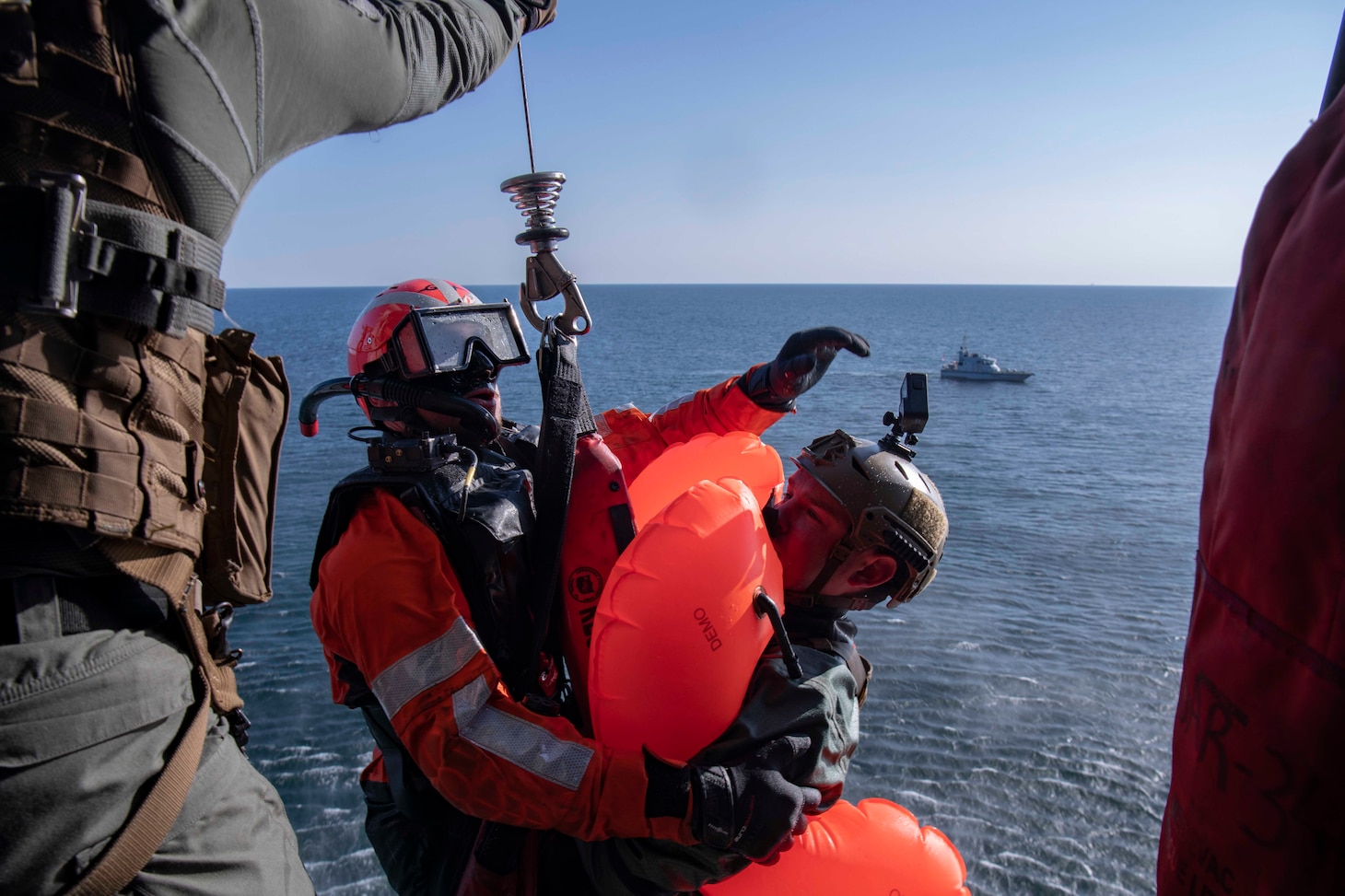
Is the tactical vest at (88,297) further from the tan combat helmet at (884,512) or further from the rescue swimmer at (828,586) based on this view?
the tan combat helmet at (884,512)

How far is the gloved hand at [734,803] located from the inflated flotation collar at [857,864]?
819 mm

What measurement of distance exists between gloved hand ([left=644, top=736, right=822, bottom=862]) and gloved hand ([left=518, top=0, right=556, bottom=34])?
212cm

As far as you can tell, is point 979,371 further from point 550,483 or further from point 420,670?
point 420,670

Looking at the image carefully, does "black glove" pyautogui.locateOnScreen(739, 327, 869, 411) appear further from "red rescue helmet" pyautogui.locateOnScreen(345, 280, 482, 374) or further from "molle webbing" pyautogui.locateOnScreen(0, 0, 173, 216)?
"molle webbing" pyautogui.locateOnScreen(0, 0, 173, 216)

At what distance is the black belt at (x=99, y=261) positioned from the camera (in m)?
1.22

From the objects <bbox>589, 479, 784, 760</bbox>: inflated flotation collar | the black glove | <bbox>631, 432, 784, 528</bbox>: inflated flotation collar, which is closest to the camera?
<bbox>589, 479, 784, 760</bbox>: inflated flotation collar

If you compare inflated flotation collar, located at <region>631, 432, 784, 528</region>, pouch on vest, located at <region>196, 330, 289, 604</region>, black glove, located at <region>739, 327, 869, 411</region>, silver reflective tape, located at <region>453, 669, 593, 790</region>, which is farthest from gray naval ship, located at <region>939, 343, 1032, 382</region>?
pouch on vest, located at <region>196, 330, 289, 604</region>

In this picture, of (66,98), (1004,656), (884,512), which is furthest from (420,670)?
(1004,656)

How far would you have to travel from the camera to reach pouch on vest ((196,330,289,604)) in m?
1.71

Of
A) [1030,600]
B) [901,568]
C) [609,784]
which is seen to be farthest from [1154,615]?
[609,784]

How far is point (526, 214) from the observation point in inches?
110

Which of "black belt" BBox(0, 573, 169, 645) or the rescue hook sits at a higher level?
the rescue hook

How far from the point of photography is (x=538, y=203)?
276cm

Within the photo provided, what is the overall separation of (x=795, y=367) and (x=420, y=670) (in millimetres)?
2609
